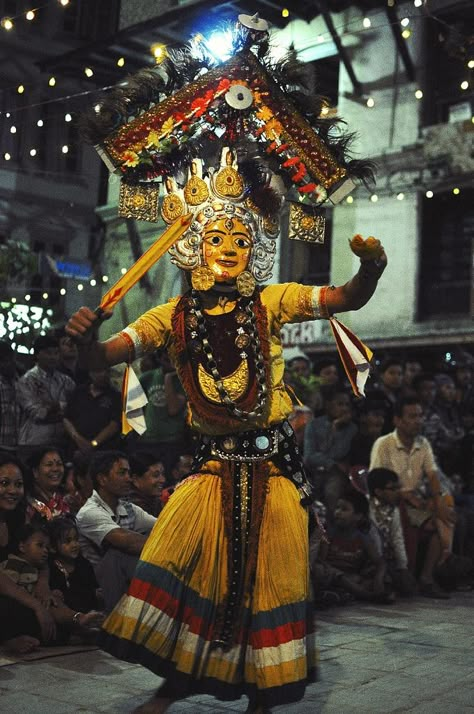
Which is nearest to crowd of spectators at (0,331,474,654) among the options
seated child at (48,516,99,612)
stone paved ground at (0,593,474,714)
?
seated child at (48,516,99,612)

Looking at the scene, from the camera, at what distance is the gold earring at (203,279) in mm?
4191

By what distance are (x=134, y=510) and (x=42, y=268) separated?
22.9 feet

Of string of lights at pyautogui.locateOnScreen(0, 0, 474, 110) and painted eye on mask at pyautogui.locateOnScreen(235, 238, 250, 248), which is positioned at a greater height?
string of lights at pyautogui.locateOnScreen(0, 0, 474, 110)

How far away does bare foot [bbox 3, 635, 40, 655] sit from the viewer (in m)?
5.22

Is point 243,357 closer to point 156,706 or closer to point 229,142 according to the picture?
point 229,142

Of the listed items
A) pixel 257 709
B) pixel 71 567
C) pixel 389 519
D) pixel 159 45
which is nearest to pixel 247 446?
pixel 257 709

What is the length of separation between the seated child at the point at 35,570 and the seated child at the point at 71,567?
0.63 feet

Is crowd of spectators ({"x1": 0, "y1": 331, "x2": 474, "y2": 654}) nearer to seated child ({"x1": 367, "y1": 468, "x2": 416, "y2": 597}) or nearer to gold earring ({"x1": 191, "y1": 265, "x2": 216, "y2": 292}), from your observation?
seated child ({"x1": 367, "y1": 468, "x2": 416, "y2": 597})

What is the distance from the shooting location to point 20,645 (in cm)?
523

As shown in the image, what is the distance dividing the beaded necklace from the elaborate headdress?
0.23 meters

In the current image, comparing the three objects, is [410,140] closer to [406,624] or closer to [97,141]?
[406,624]

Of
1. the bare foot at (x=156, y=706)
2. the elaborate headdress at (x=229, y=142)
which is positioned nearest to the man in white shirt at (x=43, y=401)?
the elaborate headdress at (x=229, y=142)

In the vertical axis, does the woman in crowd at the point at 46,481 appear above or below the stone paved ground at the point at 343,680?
above

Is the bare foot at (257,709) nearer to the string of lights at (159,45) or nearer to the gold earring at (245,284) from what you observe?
the gold earring at (245,284)
